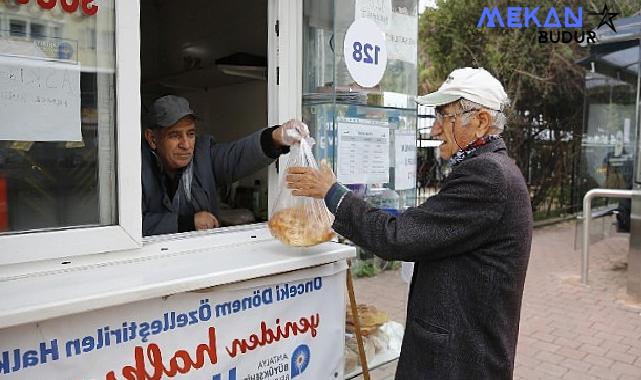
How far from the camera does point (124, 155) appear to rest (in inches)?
78.4

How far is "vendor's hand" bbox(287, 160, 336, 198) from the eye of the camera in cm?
206

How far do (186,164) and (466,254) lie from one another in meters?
1.61

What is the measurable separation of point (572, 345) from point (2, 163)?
4623 millimetres

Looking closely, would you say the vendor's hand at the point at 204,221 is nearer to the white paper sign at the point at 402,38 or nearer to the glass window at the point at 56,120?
the glass window at the point at 56,120

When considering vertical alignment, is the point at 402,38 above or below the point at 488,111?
above

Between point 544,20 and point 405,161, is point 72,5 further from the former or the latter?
point 544,20

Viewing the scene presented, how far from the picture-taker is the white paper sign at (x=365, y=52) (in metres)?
2.87

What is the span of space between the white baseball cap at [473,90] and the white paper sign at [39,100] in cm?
133

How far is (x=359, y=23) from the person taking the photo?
290 cm

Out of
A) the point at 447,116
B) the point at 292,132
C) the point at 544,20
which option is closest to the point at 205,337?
the point at 292,132

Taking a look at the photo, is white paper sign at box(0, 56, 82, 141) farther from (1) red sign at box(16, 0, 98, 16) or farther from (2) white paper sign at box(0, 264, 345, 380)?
(2) white paper sign at box(0, 264, 345, 380)

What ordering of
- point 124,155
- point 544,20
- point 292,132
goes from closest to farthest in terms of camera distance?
1. point 124,155
2. point 292,132
3. point 544,20

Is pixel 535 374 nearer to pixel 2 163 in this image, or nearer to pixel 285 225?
pixel 285 225

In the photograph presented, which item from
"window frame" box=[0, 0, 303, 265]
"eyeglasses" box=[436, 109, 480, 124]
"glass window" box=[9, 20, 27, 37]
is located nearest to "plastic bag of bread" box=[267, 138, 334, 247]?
"window frame" box=[0, 0, 303, 265]
